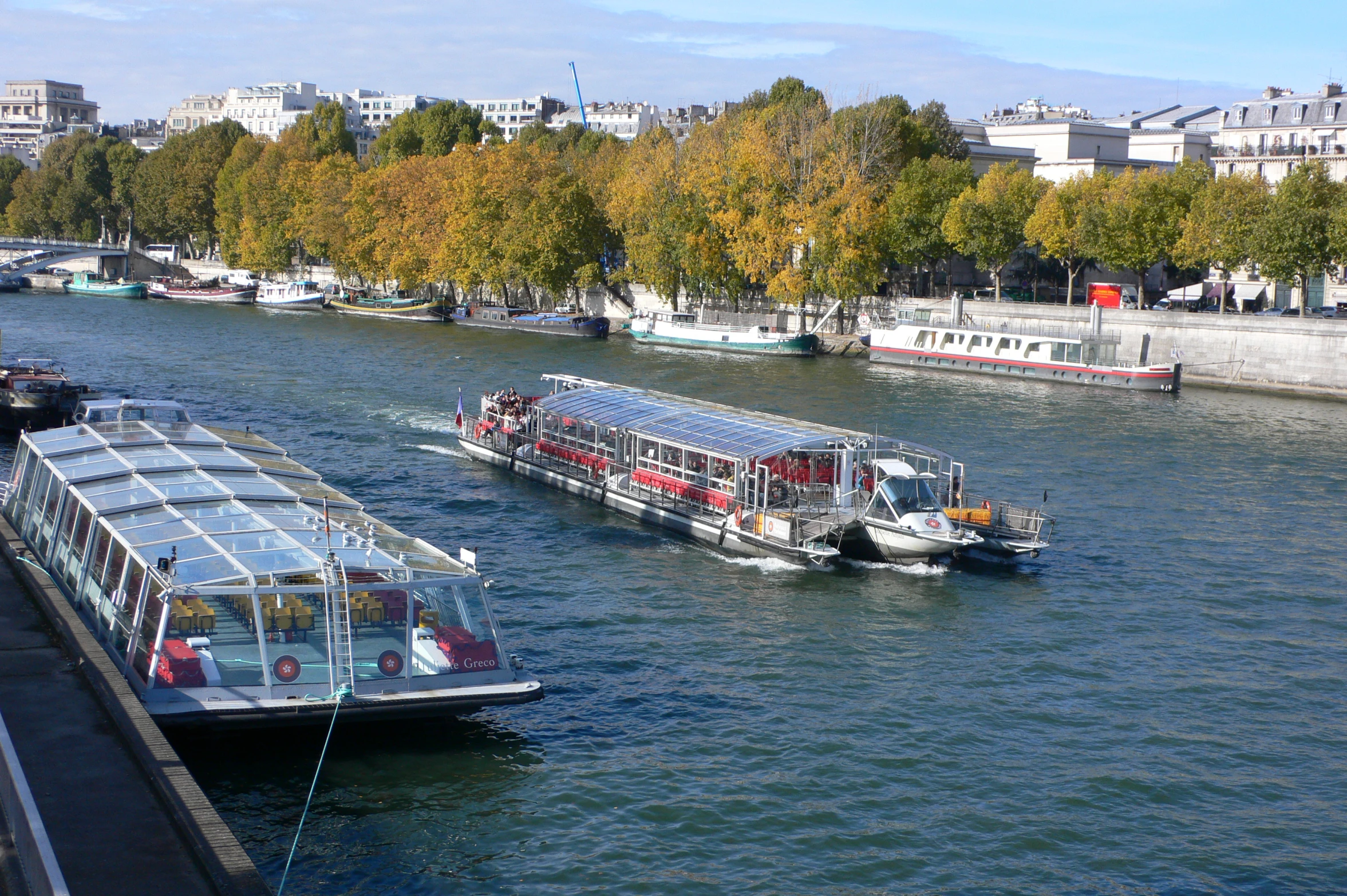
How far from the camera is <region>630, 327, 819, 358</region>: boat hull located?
81.6 metres

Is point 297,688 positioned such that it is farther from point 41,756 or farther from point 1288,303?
point 1288,303

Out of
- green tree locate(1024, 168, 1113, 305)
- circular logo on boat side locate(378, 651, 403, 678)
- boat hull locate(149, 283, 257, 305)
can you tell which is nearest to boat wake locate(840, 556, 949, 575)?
circular logo on boat side locate(378, 651, 403, 678)

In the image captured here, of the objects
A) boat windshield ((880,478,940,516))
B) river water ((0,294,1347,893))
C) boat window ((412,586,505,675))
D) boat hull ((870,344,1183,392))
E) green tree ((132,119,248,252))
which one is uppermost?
green tree ((132,119,248,252))

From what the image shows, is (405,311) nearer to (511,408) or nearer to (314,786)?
(511,408)


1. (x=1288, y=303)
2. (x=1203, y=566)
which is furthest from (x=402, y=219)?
(x=1203, y=566)

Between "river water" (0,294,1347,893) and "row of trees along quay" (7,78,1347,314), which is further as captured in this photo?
"row of trees along quay" (7,78,1347,314)

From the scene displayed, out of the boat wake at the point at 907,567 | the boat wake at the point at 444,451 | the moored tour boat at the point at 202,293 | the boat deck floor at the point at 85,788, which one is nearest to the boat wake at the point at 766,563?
the boat wake at the point at 907,567

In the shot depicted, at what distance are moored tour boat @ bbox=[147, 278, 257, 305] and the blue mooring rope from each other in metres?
110

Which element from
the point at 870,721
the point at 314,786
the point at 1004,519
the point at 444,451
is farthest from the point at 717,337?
the point at 314,786

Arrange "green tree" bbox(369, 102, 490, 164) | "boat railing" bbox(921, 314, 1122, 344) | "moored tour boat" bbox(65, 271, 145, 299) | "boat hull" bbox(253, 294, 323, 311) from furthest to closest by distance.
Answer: "green tree" bbox(369, 102, 490, 164)
"moored tour boat" bbox(65, 271, 145, 299)
"boat hull" bbox(253, 294, 323, 311)
"boat railing" bbox(921, 314, 1122, 344)

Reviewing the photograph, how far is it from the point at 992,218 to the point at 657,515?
58152 mm

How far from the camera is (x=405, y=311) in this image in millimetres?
106375

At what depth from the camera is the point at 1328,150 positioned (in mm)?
99812

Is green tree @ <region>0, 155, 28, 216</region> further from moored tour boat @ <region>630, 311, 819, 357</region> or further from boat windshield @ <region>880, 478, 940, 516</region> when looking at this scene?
boat windshield @ <region>880, 478, 940, 516</region>
